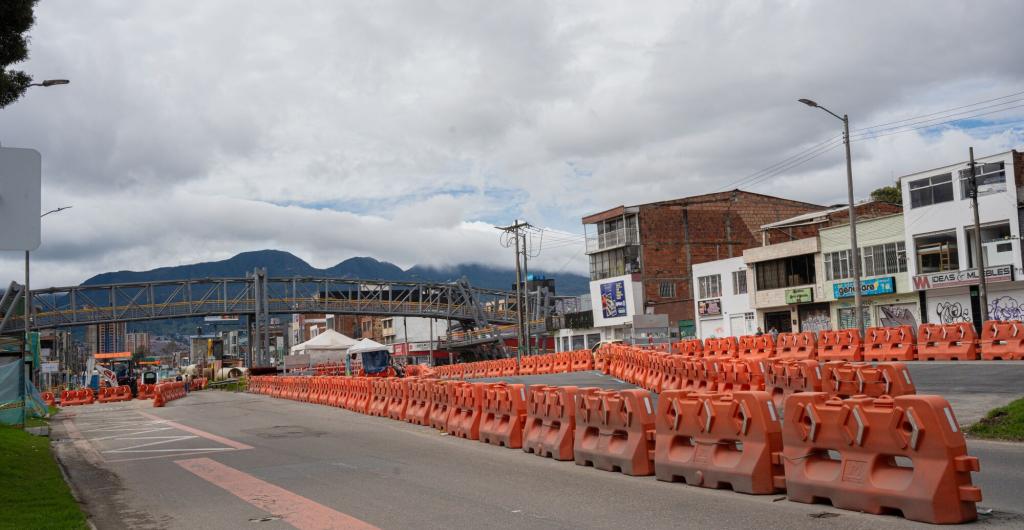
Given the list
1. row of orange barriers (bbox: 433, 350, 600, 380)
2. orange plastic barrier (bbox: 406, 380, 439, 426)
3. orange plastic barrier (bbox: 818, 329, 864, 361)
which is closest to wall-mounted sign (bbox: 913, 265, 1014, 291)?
orange plastic barrier (bbox: 818, 329, 864, 361)

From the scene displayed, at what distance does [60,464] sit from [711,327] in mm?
52078

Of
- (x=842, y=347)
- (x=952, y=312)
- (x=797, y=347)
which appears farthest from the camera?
(x=952, y=312)

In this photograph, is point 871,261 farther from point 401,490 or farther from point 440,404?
point 401,490

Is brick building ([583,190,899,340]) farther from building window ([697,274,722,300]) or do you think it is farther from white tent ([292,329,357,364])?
white tent ([292,329,357,364])

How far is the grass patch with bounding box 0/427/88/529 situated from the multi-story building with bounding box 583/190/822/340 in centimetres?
5585

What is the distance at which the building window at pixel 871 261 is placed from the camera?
4712cm

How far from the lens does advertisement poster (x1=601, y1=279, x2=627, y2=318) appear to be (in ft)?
234

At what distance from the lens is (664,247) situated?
71750 millimetres

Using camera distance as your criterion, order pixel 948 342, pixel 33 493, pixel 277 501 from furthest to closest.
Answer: pixel 948 342
pixel 33 493
pixel 277 501

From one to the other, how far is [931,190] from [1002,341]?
21138mm

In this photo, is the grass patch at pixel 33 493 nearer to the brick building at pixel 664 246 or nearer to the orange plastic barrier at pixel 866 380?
→ the orange plastic barrier at pixel 866 380

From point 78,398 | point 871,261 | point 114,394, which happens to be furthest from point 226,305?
point 871,261

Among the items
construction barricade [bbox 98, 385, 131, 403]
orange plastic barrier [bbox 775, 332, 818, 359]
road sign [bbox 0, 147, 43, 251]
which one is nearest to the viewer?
road sign [bbox 0, 147, 43, 251]

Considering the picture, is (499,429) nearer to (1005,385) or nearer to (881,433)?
(881,433)
